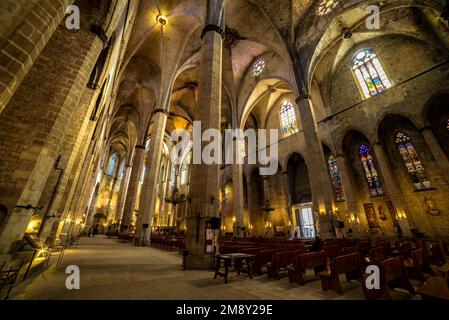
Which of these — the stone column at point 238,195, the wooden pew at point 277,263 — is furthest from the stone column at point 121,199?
the wooden pew at point 277,263

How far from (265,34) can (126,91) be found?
16.8m

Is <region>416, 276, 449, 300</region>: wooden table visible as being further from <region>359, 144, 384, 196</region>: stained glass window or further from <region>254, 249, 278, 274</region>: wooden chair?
<region>359, 144, 384, 196</region>: stained glass window

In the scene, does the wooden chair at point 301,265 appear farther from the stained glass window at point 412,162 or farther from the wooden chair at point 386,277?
the stained glass window at point 412,162

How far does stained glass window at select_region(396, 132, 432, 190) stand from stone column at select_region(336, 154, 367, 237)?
13.2 ft

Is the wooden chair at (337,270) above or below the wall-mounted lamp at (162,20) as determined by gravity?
below

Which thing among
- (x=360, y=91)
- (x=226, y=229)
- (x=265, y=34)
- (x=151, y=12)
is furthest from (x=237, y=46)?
(x=226, y=229)

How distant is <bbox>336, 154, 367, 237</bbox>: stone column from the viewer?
15.2 meters

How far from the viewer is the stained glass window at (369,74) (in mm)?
15820

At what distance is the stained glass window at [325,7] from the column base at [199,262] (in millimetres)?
18792

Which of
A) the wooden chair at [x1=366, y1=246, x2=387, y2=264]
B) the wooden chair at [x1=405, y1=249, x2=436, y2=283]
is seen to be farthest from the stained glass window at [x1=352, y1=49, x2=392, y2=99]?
the wooden chair at [x1=405, y1=249, x2=436, y2=283]

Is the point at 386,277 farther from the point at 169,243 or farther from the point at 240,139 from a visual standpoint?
the point at 240,139

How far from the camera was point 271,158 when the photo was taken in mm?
23203
